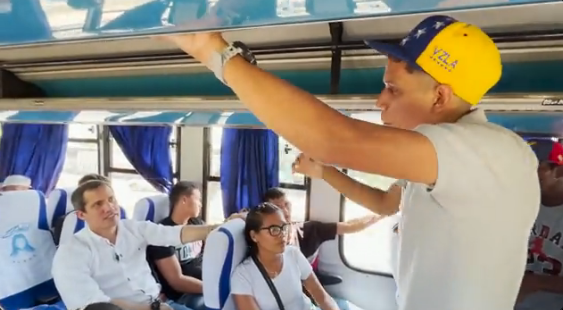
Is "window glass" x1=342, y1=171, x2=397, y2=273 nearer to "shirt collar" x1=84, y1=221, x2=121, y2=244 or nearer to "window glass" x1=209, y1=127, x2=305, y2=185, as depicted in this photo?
"window glass" x1=209, y1=127, x2=305, y2=185

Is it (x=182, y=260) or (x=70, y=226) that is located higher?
(x=70, y=226)

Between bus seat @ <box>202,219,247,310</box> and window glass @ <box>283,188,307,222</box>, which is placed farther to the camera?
window glass @ <box>283,188,307,222</box>

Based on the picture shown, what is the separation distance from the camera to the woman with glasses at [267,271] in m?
3.46

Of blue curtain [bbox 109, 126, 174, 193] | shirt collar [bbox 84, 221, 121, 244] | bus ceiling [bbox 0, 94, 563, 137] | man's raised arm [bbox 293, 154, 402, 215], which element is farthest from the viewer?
blue curtain [bbox 109, 126, 174, 193]

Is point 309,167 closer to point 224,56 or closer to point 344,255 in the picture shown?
point 224,56

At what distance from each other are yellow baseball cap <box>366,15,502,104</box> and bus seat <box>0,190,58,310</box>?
145 inches

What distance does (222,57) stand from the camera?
3.08ft

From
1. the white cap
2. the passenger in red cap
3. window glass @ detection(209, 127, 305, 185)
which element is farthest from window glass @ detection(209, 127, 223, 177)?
the passenger in red cap

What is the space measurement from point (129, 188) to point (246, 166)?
4.42ft

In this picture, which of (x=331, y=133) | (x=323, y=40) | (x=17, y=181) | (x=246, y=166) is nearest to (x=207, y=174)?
(x=246, y=166)

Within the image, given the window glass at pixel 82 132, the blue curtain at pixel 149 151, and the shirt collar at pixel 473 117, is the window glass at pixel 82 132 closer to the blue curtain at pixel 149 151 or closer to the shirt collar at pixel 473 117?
the blue curtain at pixel 149 151

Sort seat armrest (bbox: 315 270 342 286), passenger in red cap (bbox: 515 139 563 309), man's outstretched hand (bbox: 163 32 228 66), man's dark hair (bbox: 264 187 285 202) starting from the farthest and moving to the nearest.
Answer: seat armrest (bbox: 315 270 342 286)
man's dark hair (bbox: 264 187 285 202)
passenger in red cap (bbox: 515 139 563 309)
man's outstretched hand (bbox: 163 32 228 66)

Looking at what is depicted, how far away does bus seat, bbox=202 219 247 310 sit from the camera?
3.43 metres

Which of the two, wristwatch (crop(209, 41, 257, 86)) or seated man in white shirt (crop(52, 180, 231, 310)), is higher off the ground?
wristwatch (crop(209, 41, 257, 86))
